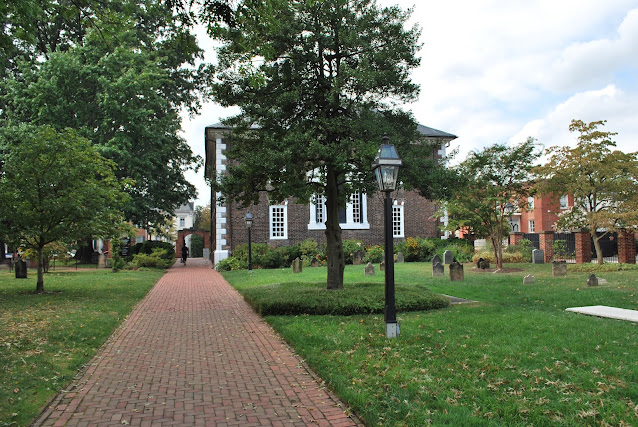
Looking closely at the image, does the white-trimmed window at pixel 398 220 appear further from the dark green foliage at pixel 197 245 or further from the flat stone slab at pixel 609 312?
the dark green foliage at pixel 197 245

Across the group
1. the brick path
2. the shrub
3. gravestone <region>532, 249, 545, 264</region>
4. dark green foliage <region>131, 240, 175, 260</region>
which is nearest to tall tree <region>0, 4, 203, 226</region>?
dark green foliage <region>131, 240, 175, 260</region>

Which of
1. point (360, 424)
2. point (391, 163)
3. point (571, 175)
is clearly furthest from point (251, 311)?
point (571, 175)

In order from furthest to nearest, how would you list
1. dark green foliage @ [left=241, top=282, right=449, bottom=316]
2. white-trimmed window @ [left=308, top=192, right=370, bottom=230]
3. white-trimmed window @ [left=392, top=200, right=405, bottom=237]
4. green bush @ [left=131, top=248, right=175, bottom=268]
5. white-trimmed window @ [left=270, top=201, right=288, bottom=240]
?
white-trimmed window @ [left=392, top=200, right=405, bottom=237] → white-trimmed window @ [left=308, top=192, right=370, bottom=230] → white-trimmed window @ [left=270, top=201, right=288, bottom=240] → green bush @ [left=131, top=248, right=175, bottom=268] → dark green foliage @ [left=241, top=282, right=449, bottom=316]

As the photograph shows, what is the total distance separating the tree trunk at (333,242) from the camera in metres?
12.9

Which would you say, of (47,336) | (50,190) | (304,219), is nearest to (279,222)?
(304,219)

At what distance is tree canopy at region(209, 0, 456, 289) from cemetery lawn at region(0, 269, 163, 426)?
448 cm

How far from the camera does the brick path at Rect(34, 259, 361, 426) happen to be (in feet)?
15.3

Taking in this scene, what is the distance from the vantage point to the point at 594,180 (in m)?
18.7

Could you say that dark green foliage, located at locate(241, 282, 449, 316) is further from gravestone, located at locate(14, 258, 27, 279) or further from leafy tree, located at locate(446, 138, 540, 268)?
gravestone, located at locate(14, 258, 27, 279)

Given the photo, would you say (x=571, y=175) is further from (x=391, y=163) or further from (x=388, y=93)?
(x=391, y=163)

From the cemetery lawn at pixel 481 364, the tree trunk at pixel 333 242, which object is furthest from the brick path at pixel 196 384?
the tree trunk at pixel 333 242

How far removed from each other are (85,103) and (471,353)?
27.2 m

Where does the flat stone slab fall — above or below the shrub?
below

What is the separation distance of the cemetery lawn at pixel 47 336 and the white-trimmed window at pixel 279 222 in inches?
532
